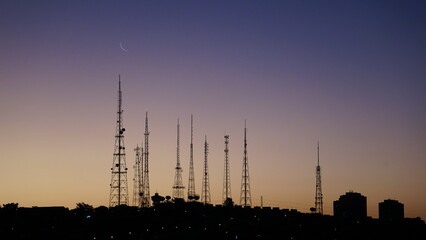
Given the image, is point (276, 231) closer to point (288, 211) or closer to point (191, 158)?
point (191, 158)

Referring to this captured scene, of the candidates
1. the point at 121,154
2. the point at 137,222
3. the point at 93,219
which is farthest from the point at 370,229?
the point at 121,154

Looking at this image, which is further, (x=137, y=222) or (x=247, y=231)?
(x=247, y=231)

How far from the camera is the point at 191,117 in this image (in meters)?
125

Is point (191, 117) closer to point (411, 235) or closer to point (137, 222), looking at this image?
point (137, 222)

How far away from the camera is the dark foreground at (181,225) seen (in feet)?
365

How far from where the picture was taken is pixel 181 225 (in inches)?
5172

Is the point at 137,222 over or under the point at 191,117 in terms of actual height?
under

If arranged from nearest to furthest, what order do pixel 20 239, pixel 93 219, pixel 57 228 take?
pixel 20 239 < pixel 57 228 < pixel 93 219

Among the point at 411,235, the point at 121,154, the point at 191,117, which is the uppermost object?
the point at 191,117

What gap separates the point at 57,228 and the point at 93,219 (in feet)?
31.8

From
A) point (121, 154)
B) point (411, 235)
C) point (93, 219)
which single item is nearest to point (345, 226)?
point (411, 235)

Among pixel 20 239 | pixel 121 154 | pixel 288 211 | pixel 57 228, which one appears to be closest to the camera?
pixel 121 154

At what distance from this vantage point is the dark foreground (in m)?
111

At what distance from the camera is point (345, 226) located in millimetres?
137125
